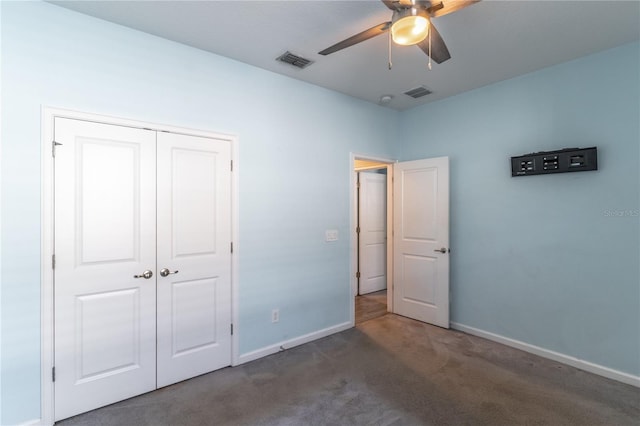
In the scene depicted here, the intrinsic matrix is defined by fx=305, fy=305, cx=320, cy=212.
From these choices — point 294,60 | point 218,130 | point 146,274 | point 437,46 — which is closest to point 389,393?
point 146,274

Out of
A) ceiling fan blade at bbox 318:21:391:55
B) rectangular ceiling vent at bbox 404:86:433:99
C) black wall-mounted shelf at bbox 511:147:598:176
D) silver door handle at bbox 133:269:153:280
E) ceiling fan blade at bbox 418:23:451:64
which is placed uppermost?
rectangular ceiling vent at bbox 404:86:433:99

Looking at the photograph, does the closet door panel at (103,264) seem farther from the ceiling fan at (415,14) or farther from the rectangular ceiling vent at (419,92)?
the rectangular ceiling vent at (419,92)

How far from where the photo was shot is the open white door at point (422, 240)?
3727 mm

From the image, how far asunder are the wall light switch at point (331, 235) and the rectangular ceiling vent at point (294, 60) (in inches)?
69.4

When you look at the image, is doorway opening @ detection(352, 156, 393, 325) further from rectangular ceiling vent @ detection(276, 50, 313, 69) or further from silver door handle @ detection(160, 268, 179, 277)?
silver door handle @ detection(160, 268, 179, 277)

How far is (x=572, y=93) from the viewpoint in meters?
2.88

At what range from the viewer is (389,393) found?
2.41 metres

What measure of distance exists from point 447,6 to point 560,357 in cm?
323

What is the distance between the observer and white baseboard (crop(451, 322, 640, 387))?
8.42 feet

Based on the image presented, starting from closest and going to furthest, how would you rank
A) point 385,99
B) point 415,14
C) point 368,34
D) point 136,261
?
1. point 415,14
2. point 368,34
3. point 136,261
4. point 385,99

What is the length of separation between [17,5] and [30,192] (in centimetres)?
121

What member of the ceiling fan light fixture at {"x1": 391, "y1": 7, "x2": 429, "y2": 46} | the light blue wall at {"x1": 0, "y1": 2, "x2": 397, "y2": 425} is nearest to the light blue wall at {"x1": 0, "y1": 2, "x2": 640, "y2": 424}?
the light blue wall at {"x1": 0, "y1": 2, "x2": 397, "y2": 425}

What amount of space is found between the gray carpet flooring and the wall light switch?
1.18 meters

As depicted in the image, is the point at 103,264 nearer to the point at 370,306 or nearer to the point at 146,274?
the point at 146,274
